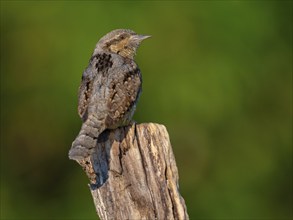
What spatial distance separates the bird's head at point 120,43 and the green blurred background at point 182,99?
3.12 meters

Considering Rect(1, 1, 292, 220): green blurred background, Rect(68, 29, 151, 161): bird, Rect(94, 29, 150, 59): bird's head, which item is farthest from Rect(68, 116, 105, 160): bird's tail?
Rect(1, 1, 292, 220): green blurred background

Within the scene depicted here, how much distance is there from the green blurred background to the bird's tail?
433 cm

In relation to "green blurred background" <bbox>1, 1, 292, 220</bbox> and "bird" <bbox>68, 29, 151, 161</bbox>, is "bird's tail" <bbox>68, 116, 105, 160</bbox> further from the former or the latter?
"green blurred background" <bbox>1, 1, 292, 220</bbox>

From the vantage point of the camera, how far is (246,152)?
37.7 ft

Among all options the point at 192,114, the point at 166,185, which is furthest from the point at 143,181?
the point at 192,114

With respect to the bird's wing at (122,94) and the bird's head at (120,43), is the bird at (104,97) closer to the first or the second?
the bird's wing at (122,94)

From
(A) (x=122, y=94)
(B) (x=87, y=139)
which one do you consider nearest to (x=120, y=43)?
(A) (x=122, y=94)

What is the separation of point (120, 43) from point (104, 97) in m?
0.99

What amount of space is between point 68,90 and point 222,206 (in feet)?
6.55

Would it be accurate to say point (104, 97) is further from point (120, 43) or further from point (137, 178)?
point (120, 43)

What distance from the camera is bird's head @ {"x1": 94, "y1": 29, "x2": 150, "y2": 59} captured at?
286 inches

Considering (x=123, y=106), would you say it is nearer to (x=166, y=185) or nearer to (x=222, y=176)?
(x=166, y=185)

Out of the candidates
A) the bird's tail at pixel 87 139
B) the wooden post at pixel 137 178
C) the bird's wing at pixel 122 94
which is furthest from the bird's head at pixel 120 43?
the wooden post at pixel 137 178

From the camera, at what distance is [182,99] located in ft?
35.3
